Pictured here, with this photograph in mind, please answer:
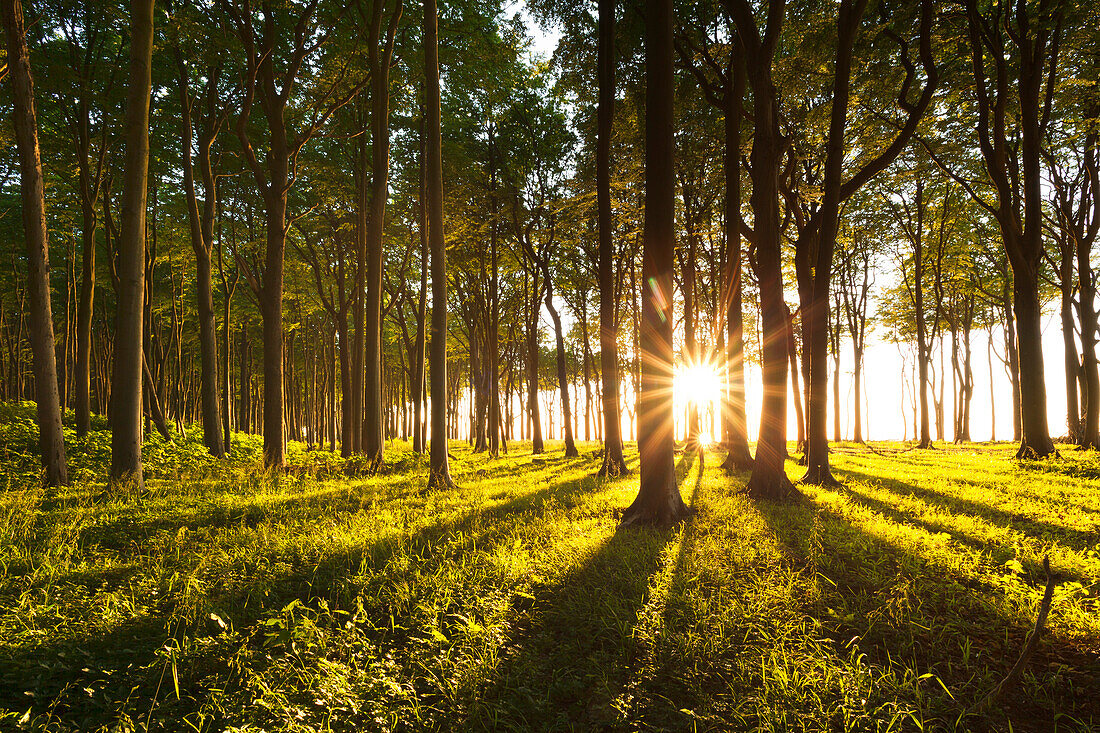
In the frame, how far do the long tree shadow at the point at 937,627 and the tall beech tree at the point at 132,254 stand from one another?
917 cm

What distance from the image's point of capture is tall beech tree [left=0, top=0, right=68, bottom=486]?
23.9 feet

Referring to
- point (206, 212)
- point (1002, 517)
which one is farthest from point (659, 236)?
point (206, 212)

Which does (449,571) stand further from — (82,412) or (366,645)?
(82,412)

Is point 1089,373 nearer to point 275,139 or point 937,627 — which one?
point 937,627

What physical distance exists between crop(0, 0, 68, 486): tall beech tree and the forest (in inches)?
2.4

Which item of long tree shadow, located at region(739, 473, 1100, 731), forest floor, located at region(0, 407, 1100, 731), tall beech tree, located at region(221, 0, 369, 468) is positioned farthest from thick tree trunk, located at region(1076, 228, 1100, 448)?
tall beech tree, located at region(221, 0, 369, 468)

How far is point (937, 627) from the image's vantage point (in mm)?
3504

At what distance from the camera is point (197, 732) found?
2.49 m

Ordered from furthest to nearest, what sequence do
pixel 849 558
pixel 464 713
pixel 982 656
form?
pixel 849 558, pixel 982 656, pixel 464 713

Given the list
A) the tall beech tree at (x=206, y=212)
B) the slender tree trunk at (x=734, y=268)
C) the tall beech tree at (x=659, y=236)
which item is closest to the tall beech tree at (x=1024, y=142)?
the slender tree trunk at (x=734, y=268)

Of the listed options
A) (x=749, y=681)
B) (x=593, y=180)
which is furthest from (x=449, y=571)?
(x=593, y=180)

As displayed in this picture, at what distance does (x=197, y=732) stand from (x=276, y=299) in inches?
426

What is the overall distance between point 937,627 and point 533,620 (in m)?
2.91

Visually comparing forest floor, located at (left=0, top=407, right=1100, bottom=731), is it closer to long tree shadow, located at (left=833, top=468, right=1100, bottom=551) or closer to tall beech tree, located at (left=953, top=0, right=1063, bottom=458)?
long tree shadow, located at (left=833, top=468, right=1100, bottom=551)
